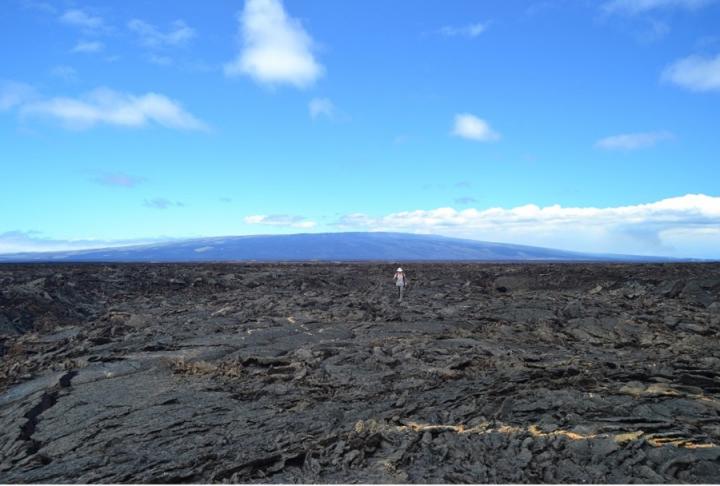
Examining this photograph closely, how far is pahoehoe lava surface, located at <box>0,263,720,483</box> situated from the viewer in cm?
738

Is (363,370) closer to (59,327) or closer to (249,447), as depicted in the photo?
(249,447)

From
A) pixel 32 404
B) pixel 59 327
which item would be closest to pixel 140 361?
pixel 32 404

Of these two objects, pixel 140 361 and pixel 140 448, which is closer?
pixel 140 448

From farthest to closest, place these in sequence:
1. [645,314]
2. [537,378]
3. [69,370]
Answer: [645,314]
[69,370]
[537,378]

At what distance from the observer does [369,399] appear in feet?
34.7

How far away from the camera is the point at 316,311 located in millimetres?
24125

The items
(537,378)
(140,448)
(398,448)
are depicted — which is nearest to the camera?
(398,448)

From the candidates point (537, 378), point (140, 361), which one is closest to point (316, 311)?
point (140, 361)

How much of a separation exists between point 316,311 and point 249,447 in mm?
15893

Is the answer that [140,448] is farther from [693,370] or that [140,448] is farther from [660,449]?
[693,370]

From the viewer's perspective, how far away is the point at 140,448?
8.48 m

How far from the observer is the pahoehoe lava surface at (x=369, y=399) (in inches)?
291

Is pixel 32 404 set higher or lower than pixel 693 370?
Answer: lower

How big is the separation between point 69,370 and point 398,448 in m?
11.0
